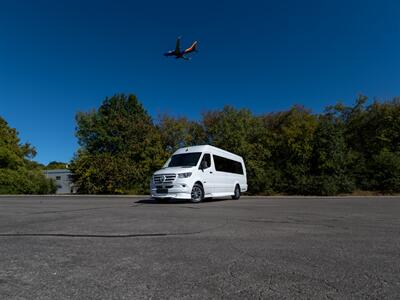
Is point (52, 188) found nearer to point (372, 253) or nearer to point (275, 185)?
point (275, 185)

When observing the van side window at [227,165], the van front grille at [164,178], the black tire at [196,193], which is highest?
the van side window at [227,165]

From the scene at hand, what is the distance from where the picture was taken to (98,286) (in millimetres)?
2670

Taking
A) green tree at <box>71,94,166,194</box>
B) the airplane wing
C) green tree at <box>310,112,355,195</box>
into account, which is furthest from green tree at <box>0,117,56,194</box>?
green tree at <box>310,112,355,195</box>

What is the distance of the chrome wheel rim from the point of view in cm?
1268

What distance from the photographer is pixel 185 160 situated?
13484mm

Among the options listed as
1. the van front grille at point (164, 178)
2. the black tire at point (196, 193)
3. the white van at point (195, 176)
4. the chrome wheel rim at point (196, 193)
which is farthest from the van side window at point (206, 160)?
the van front grille at point (164, 178)

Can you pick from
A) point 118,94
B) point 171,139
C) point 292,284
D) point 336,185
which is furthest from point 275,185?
point 118,94

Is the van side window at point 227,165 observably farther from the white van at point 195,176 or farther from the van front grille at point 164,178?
the van front grille at point 164,178

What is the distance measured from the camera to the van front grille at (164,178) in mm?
12061

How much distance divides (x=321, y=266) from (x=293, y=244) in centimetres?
110

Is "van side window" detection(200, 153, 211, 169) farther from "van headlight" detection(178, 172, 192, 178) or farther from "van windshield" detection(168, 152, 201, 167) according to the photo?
"van headlight" detection(178, 172, 192, 178)

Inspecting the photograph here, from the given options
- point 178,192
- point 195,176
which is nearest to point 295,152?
point 195,176

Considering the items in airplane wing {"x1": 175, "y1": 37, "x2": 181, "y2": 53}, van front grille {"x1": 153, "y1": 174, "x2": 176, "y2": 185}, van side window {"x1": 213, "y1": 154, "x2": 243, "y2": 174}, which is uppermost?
airplane wing {"x1": 175, "y1": 37, "x2": 181, "y2": 53}

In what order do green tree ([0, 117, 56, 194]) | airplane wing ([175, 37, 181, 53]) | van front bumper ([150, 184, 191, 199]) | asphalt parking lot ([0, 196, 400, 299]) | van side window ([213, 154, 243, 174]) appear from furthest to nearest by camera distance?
1. green tree ([0, 117, 56, 194])
2. airplane wing ([175, 37, 181, 53])
3. van side window ([213, 154, 243, 174])
4. van front bumper ([150, 184, 191, 199])
5. asphalt parking lot ([0, 196, 400, 299])
